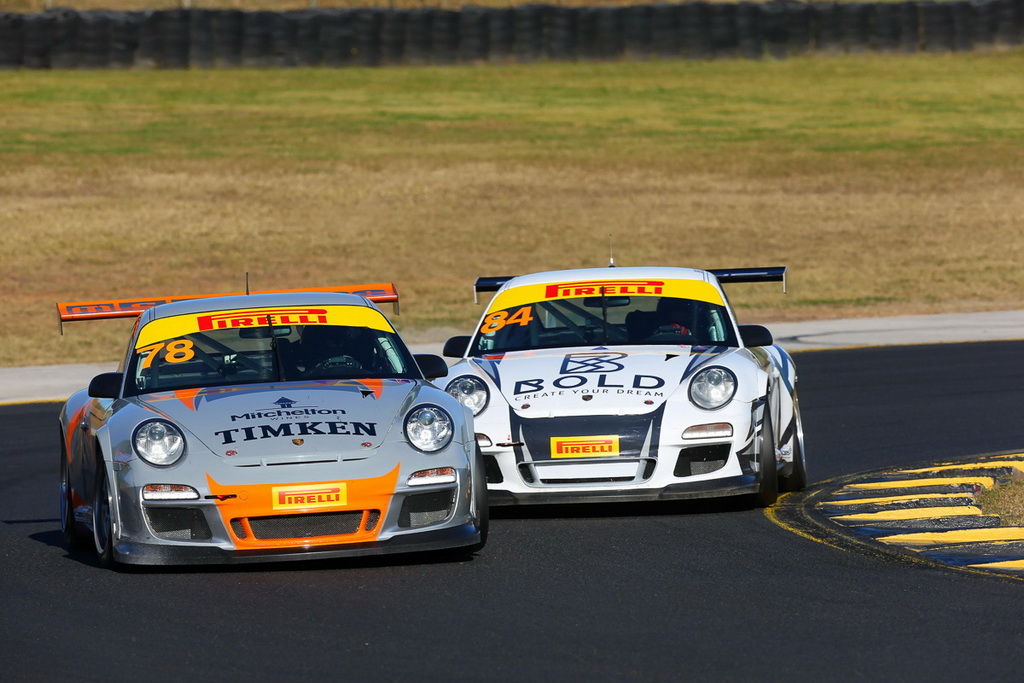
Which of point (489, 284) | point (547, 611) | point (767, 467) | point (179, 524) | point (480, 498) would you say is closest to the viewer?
point (547, 611)

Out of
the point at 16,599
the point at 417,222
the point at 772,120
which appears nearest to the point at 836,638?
the point at 16,599

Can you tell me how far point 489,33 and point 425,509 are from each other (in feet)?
121

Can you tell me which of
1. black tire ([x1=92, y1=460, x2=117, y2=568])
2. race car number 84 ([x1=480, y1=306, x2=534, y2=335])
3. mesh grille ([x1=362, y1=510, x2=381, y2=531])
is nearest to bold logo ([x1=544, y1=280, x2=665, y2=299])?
race car number 84 ([x1=480, y1=306, x2=534, y2=335])

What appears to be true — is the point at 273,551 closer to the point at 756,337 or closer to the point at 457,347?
the point at 457,347

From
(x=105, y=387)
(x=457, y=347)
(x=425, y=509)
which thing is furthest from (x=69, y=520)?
(x=457, y=347)

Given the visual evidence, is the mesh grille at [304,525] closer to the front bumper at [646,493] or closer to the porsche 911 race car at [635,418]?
the front bumper at [646,493]

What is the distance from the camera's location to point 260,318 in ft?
32.6

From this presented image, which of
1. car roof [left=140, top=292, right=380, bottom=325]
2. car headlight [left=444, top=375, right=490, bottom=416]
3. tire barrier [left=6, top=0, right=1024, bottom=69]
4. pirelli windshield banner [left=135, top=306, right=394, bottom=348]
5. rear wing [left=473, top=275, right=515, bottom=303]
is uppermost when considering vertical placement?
tire barrier [left=6, top=0, right=1024, bottom=69]

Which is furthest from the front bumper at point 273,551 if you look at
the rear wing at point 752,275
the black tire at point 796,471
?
the rear wing at point 752,275

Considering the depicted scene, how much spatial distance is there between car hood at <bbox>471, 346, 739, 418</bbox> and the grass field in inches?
472

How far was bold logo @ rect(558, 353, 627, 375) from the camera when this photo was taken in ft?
34.3

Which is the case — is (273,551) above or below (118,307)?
below

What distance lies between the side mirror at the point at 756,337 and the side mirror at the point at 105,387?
12.0 feet

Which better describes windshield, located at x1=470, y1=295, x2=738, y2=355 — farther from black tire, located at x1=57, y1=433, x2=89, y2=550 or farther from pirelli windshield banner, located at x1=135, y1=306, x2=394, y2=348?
black tire, located at x1=57, y1=433, x2=89, y2=550
